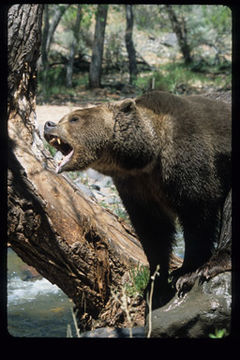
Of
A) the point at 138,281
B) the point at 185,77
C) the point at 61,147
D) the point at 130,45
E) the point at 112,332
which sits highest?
the point at 130,45

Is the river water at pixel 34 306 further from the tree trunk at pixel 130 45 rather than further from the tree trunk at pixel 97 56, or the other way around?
the tree trunk at pixel 130 45

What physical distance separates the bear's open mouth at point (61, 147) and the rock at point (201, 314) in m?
1.66

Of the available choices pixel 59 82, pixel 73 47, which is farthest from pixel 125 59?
pixel 73 47

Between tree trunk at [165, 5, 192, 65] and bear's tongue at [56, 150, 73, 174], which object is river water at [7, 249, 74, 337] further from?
tree trunk at [165, 5, 192, 65]

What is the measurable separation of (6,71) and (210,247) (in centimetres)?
249

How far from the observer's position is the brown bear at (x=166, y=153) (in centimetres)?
464

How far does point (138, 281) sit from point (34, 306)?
2536 mm

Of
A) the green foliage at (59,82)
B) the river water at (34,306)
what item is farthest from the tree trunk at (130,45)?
the river water at (34,306)

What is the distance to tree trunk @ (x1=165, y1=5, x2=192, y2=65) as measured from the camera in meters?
22.6

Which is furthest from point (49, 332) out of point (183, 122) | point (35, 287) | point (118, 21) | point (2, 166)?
point (118, 21)

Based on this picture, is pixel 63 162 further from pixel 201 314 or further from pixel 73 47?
pixel 73 47

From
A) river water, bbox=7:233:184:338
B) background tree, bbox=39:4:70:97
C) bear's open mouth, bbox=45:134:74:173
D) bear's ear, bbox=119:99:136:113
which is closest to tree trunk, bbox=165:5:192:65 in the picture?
Answer: background tree, bbox=39:4:70:97

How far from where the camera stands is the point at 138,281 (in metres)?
5.38
